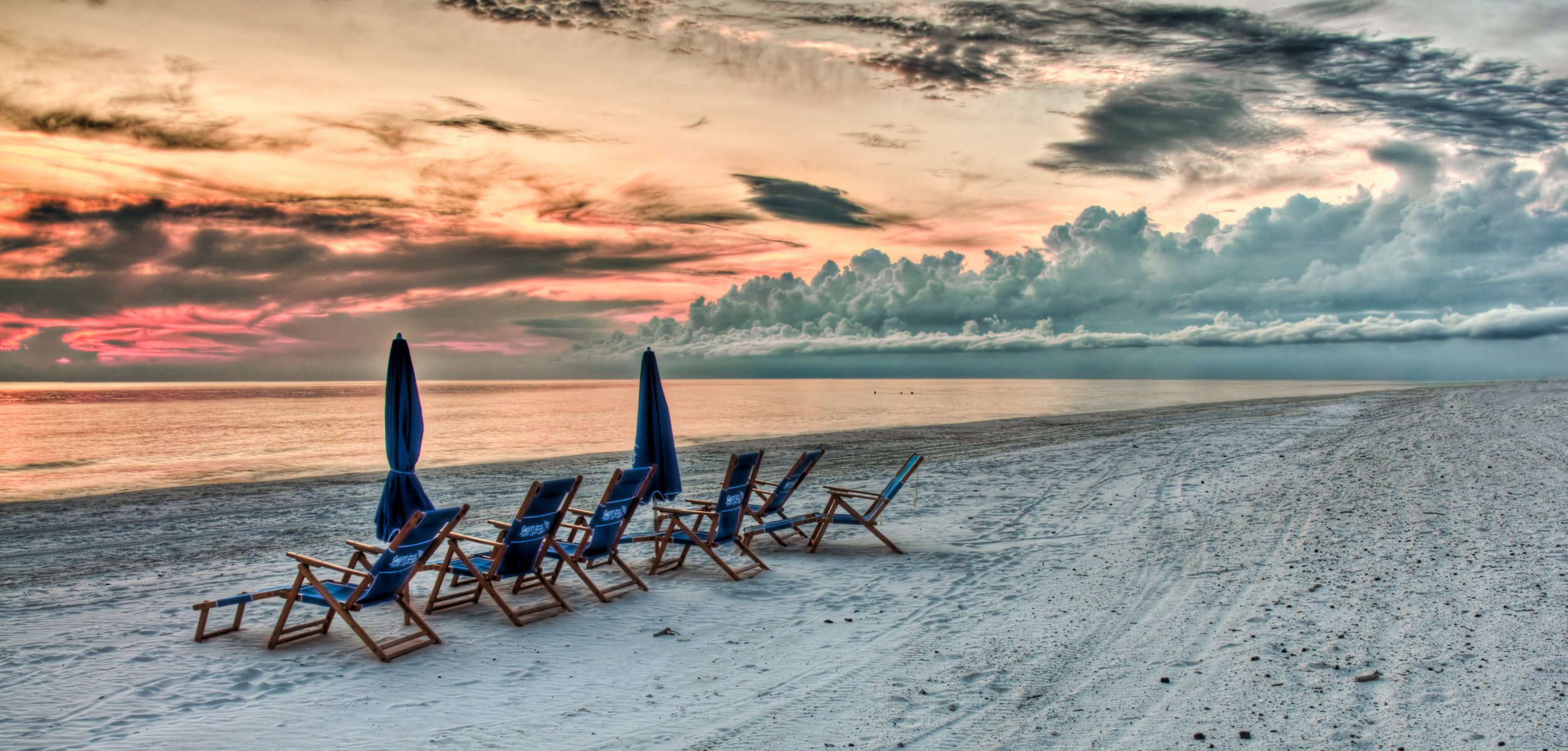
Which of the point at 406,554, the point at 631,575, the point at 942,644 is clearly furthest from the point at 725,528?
the point at 406,554

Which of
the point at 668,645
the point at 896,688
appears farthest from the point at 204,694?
the point at 896,688

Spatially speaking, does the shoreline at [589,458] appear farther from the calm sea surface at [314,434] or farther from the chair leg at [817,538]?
the chair leg at [817,538]

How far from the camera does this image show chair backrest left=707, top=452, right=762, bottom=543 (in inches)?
290

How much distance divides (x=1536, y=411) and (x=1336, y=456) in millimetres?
12895

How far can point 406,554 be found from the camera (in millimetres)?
5133

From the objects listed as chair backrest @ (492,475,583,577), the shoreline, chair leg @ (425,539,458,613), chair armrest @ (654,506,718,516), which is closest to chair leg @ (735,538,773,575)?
chair armrest @ (654,506,718,516)

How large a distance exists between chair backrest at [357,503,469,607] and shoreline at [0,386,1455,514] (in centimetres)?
1101

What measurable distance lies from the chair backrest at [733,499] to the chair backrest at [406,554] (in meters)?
2.52

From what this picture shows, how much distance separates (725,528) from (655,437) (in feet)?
4.10

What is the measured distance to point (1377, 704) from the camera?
4016mm

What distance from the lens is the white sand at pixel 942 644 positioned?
13.1ft

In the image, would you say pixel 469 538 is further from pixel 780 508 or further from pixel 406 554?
pixel 780 508

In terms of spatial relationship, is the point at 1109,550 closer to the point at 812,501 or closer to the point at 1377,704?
the point at 1377,704

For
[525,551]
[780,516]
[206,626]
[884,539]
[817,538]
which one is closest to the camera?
[206,626]
